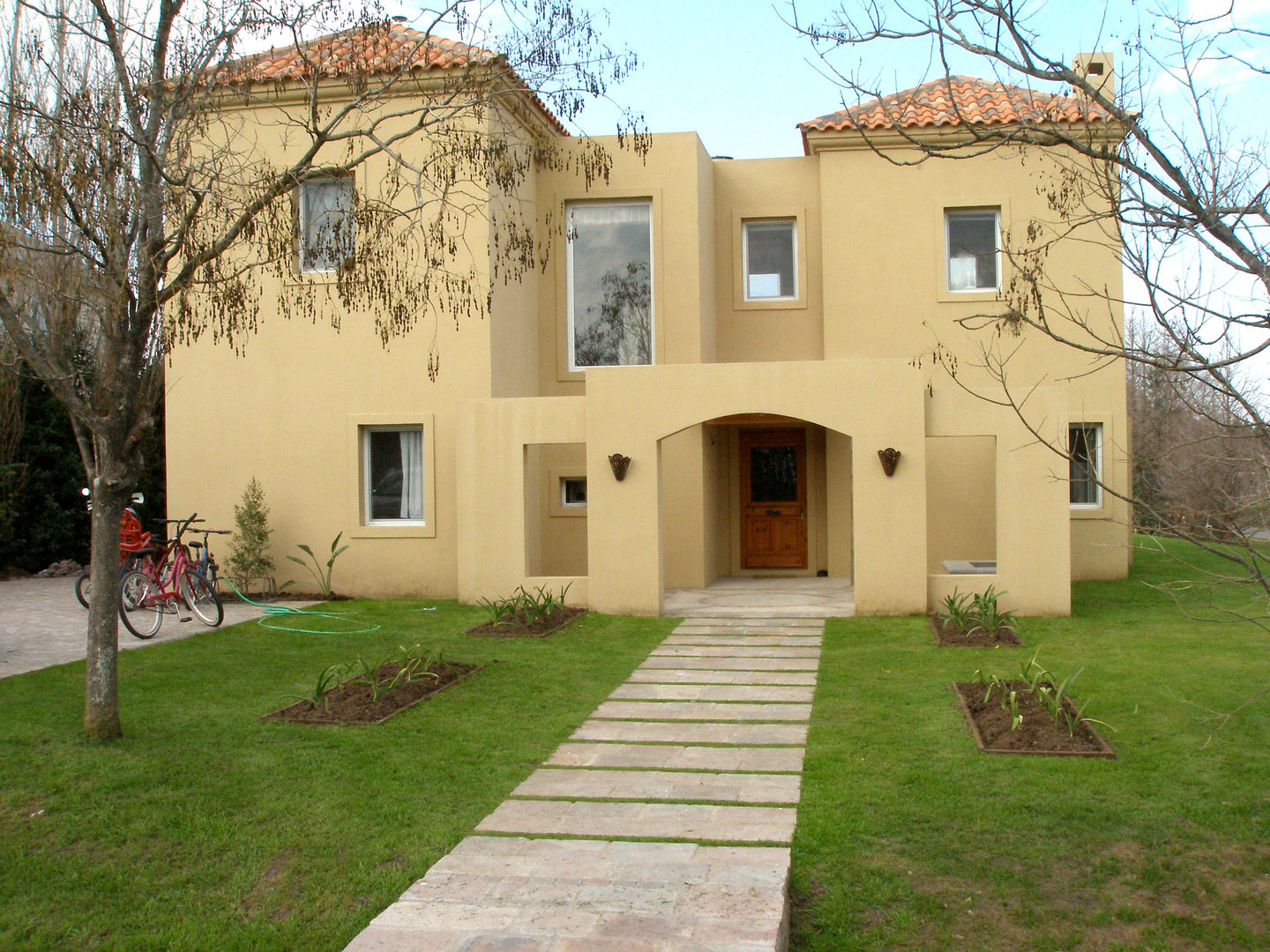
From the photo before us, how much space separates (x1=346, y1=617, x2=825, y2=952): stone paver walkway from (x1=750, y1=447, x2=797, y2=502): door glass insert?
8.18 m

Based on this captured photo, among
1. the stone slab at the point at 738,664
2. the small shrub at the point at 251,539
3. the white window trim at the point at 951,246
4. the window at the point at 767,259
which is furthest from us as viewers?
the window at the point at 767,259

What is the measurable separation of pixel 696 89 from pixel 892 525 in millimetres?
7653

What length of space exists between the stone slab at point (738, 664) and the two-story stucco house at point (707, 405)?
8.23 ft

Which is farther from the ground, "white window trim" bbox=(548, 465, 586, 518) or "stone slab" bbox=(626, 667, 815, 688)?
"white window trim" bbox=(548, 465, 586, 518)

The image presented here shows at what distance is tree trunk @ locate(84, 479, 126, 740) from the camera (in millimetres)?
6742

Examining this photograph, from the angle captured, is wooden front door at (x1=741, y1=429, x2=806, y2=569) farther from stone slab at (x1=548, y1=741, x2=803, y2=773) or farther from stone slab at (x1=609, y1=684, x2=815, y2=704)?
stone slab at (x1=548, y1=741, x2=803, y2=773)

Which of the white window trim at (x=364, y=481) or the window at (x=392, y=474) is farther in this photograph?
the window at (x=392, y=474)

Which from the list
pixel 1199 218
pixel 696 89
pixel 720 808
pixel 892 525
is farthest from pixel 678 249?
pixel 1199 218

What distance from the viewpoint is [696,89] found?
5711mm

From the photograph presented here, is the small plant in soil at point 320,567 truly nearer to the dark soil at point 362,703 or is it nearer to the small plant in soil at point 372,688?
the small plant in soil at point 372,688

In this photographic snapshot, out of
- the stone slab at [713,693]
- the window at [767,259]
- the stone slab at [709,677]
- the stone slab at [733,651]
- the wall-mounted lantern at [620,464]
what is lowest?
the stone slab at [713,693]

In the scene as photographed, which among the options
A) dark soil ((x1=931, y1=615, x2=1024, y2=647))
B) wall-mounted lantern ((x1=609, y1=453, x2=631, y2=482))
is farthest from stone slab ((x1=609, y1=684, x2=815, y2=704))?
wall-mounted lantern ((x1=609, y1=453, x2=631, y2=482))

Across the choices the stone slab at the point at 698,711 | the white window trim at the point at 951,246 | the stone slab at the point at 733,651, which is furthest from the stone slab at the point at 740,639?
the white window trim at the point at 951,246

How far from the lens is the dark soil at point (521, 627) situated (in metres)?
11.3
